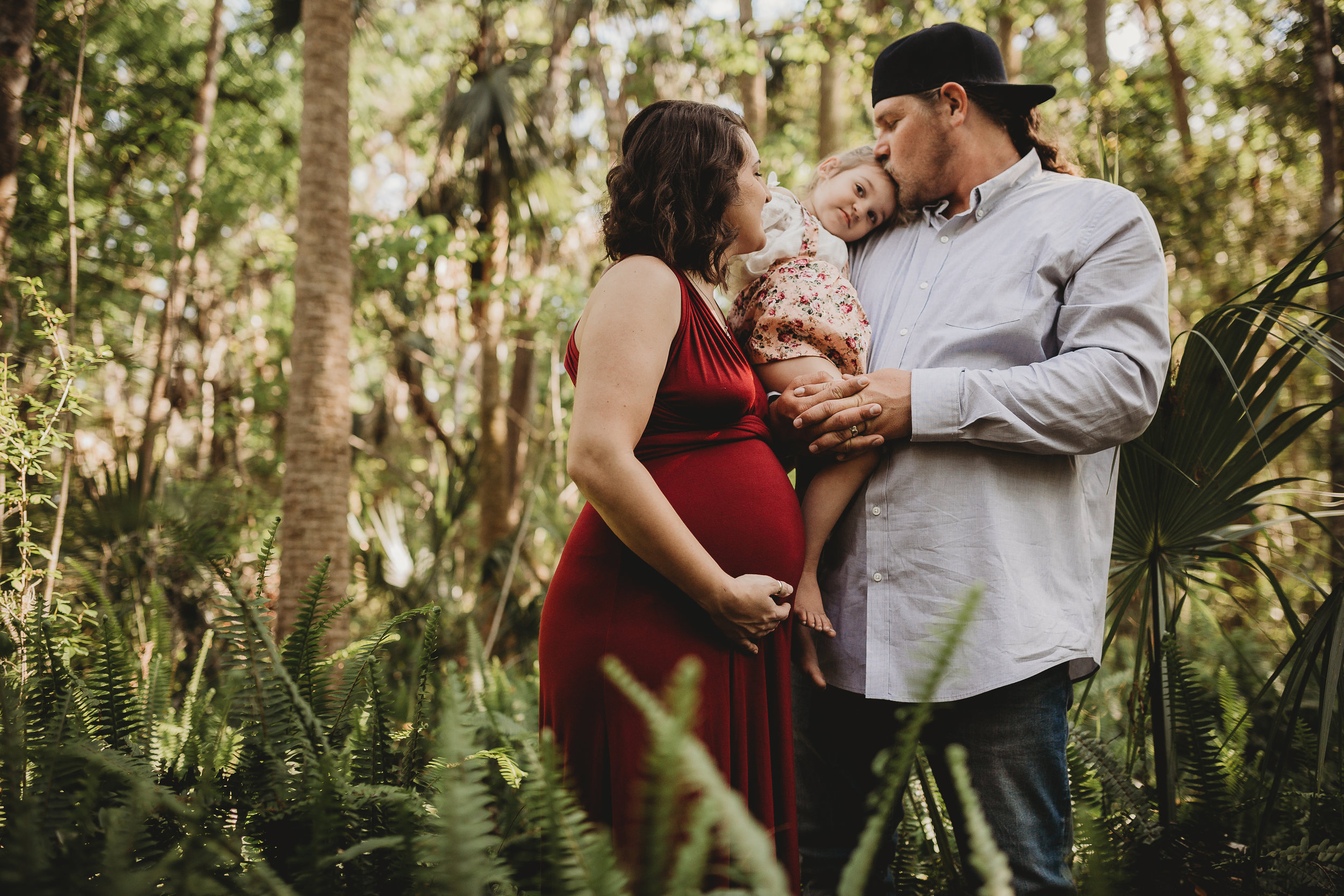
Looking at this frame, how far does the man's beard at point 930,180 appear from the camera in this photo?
6.85 ft

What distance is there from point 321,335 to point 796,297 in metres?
2.83

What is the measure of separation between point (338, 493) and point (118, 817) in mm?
2825

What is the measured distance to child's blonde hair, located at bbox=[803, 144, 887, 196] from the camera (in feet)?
7.52

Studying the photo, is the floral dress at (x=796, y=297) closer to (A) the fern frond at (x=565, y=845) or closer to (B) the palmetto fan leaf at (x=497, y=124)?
(A) the fern frond at (x=565, y=845)

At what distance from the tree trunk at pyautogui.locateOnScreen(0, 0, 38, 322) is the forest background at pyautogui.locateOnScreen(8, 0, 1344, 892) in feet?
0.04

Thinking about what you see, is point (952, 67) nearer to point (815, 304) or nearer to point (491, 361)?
point (815, 304)

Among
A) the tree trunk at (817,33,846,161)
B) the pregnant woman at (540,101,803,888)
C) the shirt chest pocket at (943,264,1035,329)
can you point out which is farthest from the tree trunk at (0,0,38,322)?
the tree trunk at (817,33,846,161)

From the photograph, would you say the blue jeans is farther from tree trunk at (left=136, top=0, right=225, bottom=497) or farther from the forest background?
tree trunk at (left=136, top=0, right=225, bottom=497)

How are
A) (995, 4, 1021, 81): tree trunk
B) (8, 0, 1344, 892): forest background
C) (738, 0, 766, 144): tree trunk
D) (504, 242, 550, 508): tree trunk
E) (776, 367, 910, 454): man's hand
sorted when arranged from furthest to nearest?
(504, 242, 550, 508): tree trunk
(995, 4, 1021, 81): tree trunk
(738, 0, 766, 144): tree trunk
(8, 0, 1344, 892): forest background
(776, 367, 910, 454): man's hand

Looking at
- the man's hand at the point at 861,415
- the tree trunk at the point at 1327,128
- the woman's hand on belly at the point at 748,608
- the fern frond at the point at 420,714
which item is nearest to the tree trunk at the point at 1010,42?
the tree trunk at the point at 1327,128

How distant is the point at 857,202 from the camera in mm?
2238

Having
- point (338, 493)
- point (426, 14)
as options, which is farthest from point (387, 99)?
point (338, 493)

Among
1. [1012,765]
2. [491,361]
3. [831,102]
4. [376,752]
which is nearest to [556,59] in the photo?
[831,102]

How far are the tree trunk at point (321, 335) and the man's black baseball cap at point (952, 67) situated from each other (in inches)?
115
